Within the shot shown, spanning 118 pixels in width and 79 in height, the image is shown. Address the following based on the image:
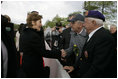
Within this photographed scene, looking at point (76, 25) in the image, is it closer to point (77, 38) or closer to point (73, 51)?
point (77, 38)

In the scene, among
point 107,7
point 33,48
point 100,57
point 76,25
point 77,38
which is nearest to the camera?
point 100,57

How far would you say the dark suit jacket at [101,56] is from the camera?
2162 millimetres

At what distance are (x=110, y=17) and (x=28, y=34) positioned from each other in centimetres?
2311

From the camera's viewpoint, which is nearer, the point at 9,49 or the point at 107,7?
the point at 9,49

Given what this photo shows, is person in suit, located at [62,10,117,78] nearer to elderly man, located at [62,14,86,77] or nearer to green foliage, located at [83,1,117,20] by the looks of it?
elderly man, located at [62,14,86,77]

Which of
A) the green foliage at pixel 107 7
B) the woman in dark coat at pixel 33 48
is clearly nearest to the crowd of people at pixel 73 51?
the woman in dark coat at pixel 33 48

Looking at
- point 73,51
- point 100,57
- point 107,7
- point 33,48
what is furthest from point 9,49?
point 107,7

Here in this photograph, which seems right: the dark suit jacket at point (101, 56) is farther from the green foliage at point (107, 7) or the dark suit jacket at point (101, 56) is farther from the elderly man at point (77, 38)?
the green foliage at point (107, 7)

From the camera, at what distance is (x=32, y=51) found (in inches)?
113

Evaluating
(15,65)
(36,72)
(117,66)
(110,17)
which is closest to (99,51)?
(117,66)

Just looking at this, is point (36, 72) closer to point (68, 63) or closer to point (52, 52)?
point (52, 52)

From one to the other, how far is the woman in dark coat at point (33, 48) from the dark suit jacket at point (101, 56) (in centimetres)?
88

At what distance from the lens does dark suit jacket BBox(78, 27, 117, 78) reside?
216 centimetres

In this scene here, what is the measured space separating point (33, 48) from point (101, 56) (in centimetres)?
118
